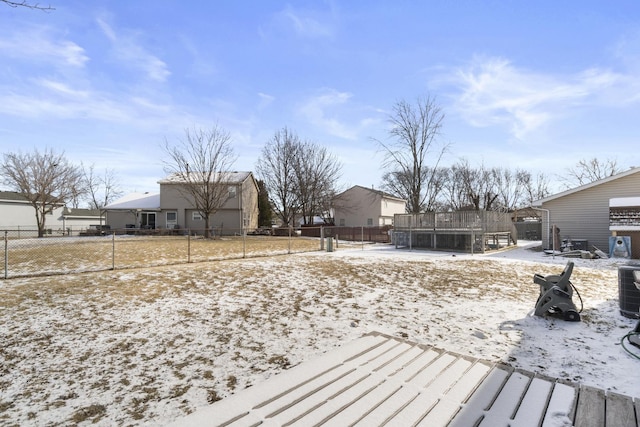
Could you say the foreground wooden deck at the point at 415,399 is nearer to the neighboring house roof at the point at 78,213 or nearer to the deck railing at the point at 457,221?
the deck railing at the point at 457,221

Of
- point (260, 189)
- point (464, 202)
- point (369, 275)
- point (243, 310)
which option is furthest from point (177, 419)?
point (464, 202)

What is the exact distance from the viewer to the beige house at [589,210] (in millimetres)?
15578

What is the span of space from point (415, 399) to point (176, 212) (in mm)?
33497

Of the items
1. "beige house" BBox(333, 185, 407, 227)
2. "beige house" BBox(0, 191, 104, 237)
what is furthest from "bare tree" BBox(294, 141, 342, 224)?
"beige house" BBox(0, 191, 104, 237)

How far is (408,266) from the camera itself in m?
11.1

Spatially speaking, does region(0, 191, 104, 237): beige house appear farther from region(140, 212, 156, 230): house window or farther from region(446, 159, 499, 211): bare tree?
region(446, 159, 499, 211): bare tree

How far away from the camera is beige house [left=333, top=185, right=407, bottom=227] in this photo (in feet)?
120

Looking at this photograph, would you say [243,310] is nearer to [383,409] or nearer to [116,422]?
[116,422]

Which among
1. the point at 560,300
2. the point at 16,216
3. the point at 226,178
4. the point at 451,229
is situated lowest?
the point at 560,300

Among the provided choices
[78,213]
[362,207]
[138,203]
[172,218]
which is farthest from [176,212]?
[78,213]

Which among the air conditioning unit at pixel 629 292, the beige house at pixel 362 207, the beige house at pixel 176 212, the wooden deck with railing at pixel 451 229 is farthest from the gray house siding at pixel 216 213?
the air conditioning unit at pixel 629 292

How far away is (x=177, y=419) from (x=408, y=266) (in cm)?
961

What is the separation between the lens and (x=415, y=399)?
2781 mm

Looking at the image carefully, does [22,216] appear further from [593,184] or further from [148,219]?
[593,184]
